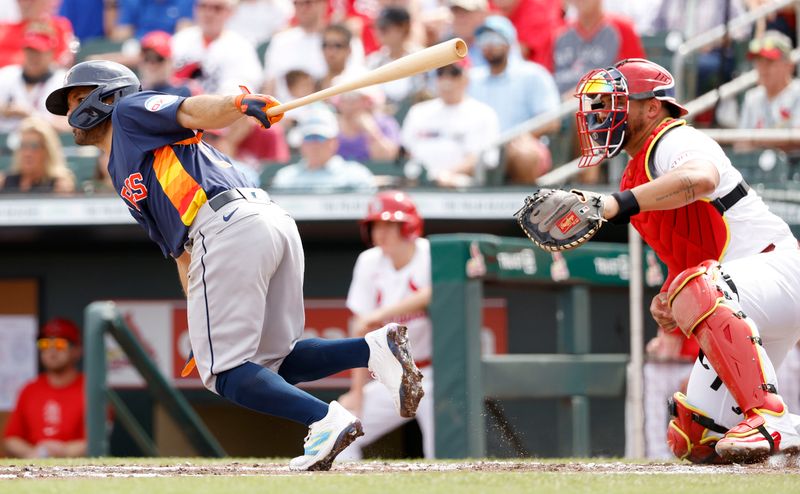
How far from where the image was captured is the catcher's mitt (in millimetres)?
4234

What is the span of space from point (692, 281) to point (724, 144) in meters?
4.07

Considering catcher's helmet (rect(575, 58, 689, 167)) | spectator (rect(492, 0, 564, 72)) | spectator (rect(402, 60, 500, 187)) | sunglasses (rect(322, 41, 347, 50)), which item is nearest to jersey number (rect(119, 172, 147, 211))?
catcher's helmet (rect(575, 58, 689, 167))

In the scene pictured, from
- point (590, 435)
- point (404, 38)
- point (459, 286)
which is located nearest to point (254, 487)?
point (459, 286)

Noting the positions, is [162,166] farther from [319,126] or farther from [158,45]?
[158,45]

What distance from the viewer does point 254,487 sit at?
12.2 feet

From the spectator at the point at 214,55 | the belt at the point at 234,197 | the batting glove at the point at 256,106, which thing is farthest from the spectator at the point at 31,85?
the batting glove at the point at 256,106

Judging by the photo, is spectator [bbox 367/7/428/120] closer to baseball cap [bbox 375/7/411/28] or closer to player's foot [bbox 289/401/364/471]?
baseball cap [bbox 375/7/411/28]

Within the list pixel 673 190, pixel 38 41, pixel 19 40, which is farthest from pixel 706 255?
pixel 19 40

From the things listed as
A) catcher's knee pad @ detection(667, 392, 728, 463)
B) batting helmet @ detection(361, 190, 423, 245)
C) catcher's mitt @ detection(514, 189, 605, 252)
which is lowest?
catcher's knee pad @ detection(667, 392, 728, 463)

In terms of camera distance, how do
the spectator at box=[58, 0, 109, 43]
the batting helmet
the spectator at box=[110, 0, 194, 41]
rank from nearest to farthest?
the batting helmet
the spectator at box=[110, 0, 194, 41]
the spectator at box=[58, 0, 109, 43]

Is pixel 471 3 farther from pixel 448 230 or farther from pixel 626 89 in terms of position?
pixel 626 89

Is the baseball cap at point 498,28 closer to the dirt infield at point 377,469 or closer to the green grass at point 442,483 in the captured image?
the dirt infield at point 377,469

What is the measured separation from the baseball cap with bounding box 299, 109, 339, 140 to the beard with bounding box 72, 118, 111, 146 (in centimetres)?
371

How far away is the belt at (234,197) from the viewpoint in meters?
4.48
